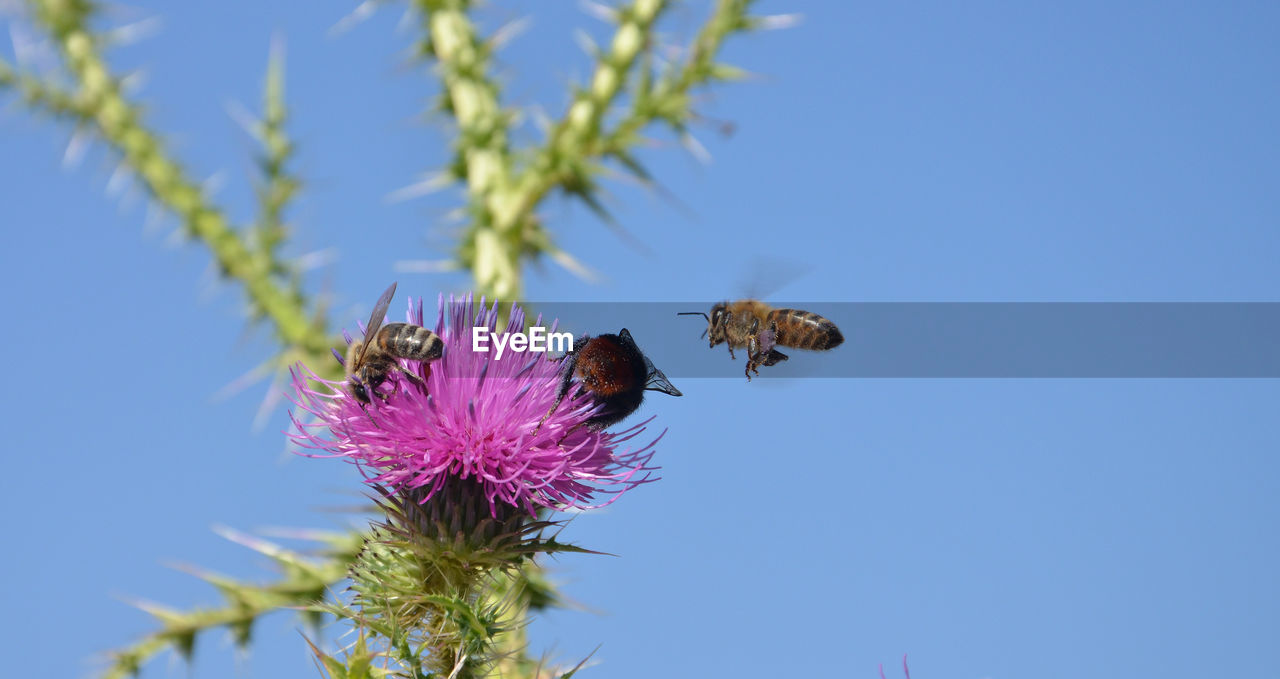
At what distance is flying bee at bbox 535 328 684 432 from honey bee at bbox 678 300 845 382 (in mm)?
957

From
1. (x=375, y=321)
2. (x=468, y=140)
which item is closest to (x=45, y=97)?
(x=468, y=140)

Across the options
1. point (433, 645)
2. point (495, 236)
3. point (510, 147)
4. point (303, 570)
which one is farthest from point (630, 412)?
point (510, 147)

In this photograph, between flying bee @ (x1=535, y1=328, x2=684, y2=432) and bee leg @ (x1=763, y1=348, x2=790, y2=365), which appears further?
bee leg @ (x1=763, y1=348, x2=790, y2=365)

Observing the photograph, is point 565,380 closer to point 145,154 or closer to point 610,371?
point 610,371

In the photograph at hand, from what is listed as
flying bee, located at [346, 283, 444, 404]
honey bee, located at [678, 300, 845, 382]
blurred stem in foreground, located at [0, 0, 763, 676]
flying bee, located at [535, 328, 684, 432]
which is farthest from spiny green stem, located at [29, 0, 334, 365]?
flying bee, located at [535, 328, 684, 432]

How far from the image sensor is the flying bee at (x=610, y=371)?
3.08 m

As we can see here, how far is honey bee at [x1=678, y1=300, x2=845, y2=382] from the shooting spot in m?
4.16

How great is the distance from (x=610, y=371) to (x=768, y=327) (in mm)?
1279

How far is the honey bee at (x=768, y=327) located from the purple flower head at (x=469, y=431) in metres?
0.90

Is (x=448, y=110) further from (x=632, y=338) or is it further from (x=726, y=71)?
(x=632, y=338)

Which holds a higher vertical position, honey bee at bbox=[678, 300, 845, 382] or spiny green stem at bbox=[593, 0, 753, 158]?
spiny green stem at bbox=[593, 0, 753, 158]

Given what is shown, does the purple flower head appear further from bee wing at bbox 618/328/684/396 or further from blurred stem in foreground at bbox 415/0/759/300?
blurred stem in foreground at bbox 415/0/759/300

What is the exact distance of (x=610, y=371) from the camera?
3.09m

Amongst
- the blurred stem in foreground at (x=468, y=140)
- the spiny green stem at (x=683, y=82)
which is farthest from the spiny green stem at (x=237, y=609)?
the spiny green stem at (x=683, y=82)
